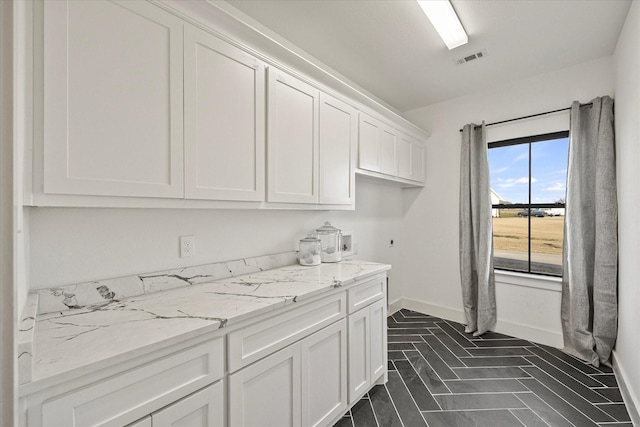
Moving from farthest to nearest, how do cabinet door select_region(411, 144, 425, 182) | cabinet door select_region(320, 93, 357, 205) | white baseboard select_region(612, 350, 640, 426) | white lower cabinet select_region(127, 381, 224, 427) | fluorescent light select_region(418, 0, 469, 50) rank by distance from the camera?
cabinet door select_region(411, 144, 425, 182)
cabinet door select_region(320, 93, 357, 205)
fluorescent light select_region(418, 0, 469, 50)
white baseboard select_region(612, 350, 640, 426)
white lower cabinet select_region(127, 381, 224, 427)

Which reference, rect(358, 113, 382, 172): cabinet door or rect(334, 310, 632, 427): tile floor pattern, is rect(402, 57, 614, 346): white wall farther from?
rect(358, 113, 382, 172): cabinet door

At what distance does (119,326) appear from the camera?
1052mm

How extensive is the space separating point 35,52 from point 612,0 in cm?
321

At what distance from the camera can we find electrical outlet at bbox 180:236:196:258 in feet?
5.44

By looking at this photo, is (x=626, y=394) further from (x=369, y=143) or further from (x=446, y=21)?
(x=446, y=21)

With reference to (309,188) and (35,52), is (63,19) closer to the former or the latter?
(35,52)

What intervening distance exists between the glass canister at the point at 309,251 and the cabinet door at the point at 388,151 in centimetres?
107

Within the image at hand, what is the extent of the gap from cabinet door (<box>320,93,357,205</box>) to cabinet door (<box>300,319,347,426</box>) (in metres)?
0.98

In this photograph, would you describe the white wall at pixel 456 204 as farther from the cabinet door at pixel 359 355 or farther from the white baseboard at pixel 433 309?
the cabinet door at pixel 359 355

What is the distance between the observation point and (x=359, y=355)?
193 cm

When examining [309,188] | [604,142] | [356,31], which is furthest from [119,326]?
[604,142]

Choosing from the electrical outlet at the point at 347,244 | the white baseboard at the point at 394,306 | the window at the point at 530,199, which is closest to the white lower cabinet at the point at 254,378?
the electrical outlet at the point at 347,244

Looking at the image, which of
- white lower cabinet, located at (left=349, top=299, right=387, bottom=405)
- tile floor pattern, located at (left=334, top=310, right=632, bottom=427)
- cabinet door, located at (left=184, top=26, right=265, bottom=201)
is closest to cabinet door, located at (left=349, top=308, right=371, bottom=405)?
white lower cabinet, located at (left=349, top=299, right=387, bottom=405)

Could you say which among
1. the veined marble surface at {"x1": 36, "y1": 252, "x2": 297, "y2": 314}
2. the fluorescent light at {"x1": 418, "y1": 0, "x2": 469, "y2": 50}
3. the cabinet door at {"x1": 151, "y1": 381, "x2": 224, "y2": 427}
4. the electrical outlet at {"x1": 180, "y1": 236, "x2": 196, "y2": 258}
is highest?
the fluorescent light at {"x1": 418, "y1": 0, "x2": 469, "y2": 50}
